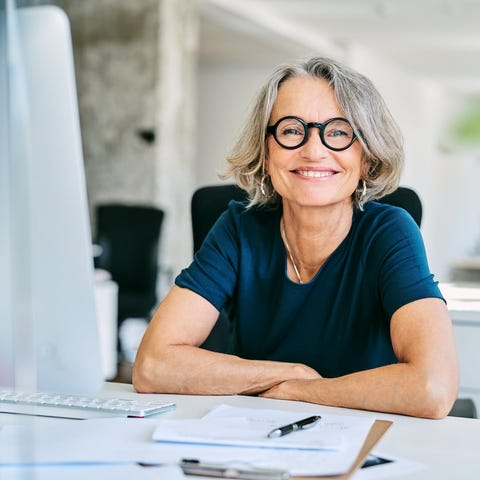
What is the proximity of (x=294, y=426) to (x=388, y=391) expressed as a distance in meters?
0.32

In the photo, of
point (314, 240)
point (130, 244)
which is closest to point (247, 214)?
point (314, 240)

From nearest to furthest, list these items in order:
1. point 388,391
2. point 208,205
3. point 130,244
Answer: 1. point 388,391
2. point 208,205
3. point 130,244

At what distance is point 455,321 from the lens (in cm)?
210

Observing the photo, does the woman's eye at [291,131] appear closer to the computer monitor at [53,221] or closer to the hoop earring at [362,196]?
the hoop earring at [362,196]

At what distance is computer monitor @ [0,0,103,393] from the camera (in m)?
1.03

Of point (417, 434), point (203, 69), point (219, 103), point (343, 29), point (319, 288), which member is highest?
point (343, 29)

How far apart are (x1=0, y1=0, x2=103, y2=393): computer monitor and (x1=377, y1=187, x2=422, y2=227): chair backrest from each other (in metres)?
0.96

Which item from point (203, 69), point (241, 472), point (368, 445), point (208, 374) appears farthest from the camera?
point (203, 69)

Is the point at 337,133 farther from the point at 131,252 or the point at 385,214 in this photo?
the point at 131,252

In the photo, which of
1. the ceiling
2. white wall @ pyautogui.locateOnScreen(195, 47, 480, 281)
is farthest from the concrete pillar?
the ceiling

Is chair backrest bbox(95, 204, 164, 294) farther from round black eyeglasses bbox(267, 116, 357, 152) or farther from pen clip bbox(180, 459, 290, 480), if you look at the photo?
pen clip bbox(180, 459, 290, 480)

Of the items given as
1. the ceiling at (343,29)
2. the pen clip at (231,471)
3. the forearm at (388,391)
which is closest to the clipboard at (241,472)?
the pen clip at (231,471)

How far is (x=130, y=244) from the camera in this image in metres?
5.50

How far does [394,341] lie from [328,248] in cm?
30
